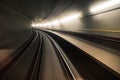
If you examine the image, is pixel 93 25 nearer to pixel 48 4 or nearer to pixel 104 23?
pixel 104 23

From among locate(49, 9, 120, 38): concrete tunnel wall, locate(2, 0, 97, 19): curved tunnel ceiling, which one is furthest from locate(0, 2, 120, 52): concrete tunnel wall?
locate(2, 0, 97, 19): curved tunnel ceiling

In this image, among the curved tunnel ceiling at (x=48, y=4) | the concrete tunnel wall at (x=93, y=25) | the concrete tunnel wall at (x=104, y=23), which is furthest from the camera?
the curved tunnel ceiling at (x=48, y=4)

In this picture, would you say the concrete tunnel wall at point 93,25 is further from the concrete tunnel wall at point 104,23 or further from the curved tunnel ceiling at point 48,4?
the curved tunnel ceiling at point 48,4

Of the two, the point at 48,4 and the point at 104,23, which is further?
the point at 48,4

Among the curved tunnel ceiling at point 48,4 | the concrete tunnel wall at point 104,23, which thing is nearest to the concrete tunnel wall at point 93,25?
the concrete tunnel wall at point 104,23

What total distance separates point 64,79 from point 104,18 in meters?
4.47

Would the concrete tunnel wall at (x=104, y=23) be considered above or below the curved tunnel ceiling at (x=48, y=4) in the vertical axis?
below

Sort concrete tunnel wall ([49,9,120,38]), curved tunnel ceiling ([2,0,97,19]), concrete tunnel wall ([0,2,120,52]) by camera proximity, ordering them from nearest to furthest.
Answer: concrete tunnel wall ([0,2,120,52]) → concrete tunnel wall ([49,9,120,38]) → curved tunnel ceiling ([2,0,97,19])

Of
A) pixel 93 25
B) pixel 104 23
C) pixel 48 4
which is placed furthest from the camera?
pixel 48 4

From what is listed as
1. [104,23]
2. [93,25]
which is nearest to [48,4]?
[93,25]

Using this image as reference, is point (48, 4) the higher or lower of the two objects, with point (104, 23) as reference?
higher

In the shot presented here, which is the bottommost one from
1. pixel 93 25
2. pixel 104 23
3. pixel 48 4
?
pixel 93 25

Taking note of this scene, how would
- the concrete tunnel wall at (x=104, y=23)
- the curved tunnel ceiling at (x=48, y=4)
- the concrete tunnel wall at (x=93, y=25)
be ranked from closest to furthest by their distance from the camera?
the concrete tunnel wall at (x=93, y=25), the concrete tunnel wall at (x=104, y=23), the curved tunnel ceiling at (x=48, y=4)

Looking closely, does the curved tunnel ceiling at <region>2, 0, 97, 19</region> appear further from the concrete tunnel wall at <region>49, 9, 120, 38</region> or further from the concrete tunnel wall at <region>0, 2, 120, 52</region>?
the concrete tunnel wall at <region>49, 9, 120, 38</region>
